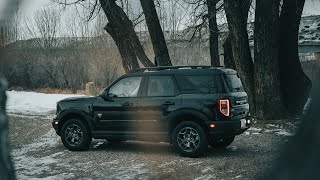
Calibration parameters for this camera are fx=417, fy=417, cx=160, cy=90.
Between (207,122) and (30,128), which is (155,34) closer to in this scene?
(30,128)

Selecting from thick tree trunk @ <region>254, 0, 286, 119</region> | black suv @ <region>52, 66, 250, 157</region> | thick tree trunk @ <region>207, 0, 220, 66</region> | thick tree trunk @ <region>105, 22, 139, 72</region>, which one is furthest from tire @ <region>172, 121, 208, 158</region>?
thick tree trunk @ <region>207, 0, 220, 66</region>

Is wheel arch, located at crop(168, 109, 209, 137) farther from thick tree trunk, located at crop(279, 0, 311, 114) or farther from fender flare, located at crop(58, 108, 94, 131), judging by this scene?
thick tree trunk, located at crop(279, 0, 311, 114)

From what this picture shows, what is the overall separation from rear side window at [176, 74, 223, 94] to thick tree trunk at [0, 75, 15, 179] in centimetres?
828

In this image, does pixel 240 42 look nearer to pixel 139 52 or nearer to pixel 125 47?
pixel 139 52

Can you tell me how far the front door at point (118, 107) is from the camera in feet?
31.0

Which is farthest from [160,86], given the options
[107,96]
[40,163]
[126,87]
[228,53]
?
[228,53]

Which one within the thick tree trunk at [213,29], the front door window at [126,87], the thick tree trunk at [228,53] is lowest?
the front door window at [126,87]

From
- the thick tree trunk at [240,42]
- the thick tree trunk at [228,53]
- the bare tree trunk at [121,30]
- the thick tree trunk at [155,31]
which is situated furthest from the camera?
the thick tree trunk at [228,53]

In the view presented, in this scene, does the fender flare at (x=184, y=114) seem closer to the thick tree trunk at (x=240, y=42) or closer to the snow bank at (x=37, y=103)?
the thick tree trunk at (x=240, y=42)

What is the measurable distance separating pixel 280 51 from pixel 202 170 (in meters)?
8.98

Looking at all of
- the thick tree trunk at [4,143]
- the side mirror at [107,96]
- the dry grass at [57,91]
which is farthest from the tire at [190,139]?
the dry grass at [57,91]

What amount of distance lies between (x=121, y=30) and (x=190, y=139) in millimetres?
8016

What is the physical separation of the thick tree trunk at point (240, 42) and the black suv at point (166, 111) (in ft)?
15.6

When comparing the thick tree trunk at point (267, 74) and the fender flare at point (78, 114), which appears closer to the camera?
the fender flare at point (78, 114)
